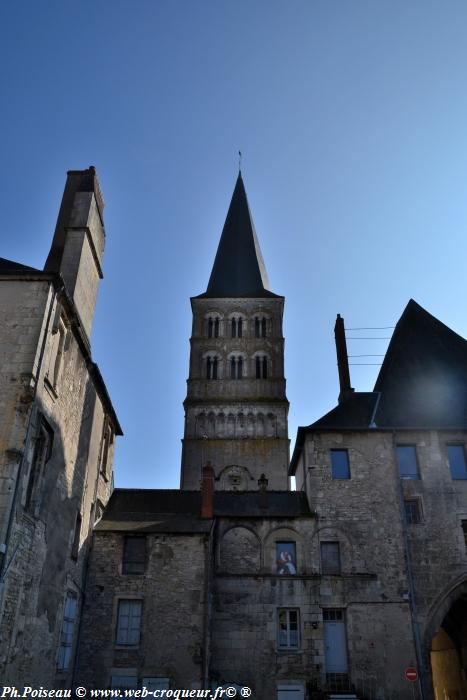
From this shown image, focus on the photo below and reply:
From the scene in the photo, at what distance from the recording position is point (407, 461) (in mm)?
19922

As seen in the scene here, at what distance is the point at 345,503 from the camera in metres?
19.2

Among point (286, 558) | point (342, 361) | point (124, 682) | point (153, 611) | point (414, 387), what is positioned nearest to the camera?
point (124, 682)

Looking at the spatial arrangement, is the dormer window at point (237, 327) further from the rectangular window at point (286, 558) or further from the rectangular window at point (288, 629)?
the rectangular window at point (288, 629)

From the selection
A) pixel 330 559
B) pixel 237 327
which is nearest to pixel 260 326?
pixel 237 327

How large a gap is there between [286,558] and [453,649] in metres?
7.68

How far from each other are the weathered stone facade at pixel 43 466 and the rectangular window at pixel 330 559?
7.49 metres

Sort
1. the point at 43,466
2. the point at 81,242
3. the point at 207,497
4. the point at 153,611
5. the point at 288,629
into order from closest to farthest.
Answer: the point at 43,466, the point at 153,611, the point at 288,629, the point at 81,242, the point at 207,497

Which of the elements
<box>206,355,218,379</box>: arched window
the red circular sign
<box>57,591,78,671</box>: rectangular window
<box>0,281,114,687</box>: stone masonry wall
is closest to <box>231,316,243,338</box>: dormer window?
<box>206,355,218,379</box>: arched window

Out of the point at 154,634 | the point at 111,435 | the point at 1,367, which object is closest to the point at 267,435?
the point at 111,435

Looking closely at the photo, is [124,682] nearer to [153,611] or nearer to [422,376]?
[153,611]

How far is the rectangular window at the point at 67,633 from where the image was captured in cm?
1481

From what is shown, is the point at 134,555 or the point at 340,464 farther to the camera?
the point at 340,464

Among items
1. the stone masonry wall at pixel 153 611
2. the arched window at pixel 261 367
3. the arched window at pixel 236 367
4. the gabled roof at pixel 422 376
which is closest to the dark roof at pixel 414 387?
the gabled roof at pixel 422 376

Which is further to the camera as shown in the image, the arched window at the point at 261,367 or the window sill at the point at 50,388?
the arched window at the point at 261,367
